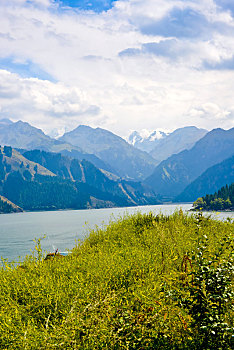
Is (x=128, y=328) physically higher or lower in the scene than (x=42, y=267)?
lower

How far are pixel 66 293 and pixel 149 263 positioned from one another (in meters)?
2.76

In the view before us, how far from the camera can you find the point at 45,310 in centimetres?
765

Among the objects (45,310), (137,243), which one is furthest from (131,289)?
(137,243)

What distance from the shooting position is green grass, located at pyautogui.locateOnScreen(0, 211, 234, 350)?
6.13 metres

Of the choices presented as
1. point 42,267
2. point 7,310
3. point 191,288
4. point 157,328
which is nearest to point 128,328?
point 157,328

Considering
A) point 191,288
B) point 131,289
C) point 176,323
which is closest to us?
point 191,288

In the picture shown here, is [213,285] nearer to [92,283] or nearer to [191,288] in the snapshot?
[191,288]

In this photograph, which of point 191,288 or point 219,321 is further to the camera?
point 191,288

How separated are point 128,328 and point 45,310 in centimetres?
225

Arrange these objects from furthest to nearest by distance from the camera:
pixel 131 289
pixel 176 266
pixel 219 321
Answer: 1. pixel 176 266
2. pixel 131 289
3. pixel 219 321

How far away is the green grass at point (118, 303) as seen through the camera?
613cm

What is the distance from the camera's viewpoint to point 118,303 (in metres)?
7.54

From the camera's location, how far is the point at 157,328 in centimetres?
632

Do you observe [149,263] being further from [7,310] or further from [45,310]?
[7,310]
